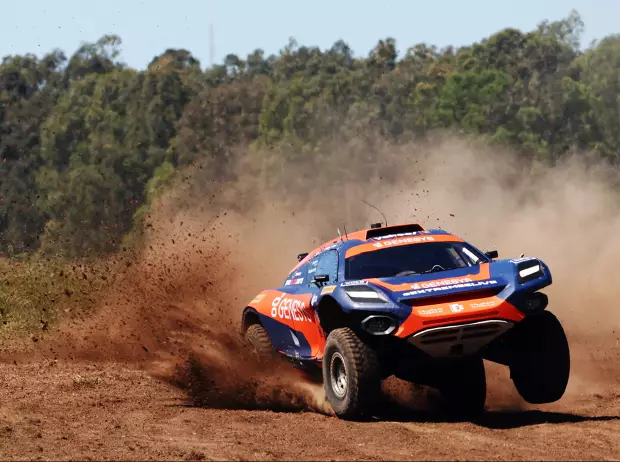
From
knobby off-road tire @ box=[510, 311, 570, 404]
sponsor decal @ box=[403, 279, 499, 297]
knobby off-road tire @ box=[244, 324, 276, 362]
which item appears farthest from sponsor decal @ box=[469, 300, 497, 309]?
knobby off-road tire @ box=[244, 324, 276, 362]

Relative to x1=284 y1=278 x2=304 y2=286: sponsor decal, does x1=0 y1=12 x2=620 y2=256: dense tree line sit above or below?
above

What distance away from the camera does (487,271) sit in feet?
34.1

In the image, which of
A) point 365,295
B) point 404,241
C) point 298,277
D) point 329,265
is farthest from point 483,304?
point 298,277

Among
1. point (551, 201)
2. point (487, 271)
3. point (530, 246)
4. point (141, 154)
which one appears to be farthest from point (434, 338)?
point (141, 154)

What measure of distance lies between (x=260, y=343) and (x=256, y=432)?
2.89 metres

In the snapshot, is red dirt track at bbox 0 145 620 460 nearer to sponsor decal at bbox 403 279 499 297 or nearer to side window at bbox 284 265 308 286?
side window at bbox 284 265 308 286

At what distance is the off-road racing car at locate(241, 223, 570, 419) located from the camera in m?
9.74

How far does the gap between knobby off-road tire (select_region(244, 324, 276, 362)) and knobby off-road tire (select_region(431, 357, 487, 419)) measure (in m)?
2.11

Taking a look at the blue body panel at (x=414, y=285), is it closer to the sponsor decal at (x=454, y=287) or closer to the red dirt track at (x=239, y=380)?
the sponsor decal at (x=454, y=287)

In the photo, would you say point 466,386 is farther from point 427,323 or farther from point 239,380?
point 239,380

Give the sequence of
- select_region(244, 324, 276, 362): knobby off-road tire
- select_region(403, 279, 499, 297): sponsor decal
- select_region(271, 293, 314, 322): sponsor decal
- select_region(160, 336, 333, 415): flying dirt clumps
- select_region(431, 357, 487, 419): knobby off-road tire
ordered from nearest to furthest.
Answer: select_region(403, 279, 499, 297): sponsor decal
select_region(431, 357, 487, 419): knobby off-road tire
select_region(271, 293, 314, 322): sponsor decal
select_region(160, 336, 333, 415): flying dirt clumps
select_region(244, 324, 276, 362): knobby off-road tire

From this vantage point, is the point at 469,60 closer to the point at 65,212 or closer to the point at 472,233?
the point at 65,212

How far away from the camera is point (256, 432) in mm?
9547

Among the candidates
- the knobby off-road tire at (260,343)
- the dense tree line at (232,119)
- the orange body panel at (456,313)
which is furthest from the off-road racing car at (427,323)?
the dense tree line at (232,119)
